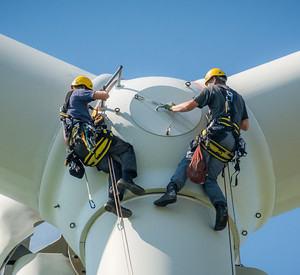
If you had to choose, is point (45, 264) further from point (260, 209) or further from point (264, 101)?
point (264, 101)

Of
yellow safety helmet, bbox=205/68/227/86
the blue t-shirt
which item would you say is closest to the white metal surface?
the blue t-shirt

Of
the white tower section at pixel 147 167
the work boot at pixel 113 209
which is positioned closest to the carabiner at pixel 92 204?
the white tower section at pixel 147 167

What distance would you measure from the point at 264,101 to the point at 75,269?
417cm

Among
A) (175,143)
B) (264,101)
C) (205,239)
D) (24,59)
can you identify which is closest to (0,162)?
(24,59)

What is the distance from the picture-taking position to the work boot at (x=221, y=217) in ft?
29.3

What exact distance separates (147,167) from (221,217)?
1.29 metres

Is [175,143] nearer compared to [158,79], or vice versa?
[175,143]

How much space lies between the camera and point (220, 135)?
9.30m

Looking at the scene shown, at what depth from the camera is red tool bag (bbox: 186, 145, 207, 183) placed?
906 centimetres

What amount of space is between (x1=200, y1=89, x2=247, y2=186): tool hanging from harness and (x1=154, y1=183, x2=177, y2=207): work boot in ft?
2.56

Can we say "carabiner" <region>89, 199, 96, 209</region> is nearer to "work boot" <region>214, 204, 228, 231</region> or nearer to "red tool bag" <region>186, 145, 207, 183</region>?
"red tool bag" <region>186, 145, 207, 183</region>

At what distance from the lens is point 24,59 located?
10.5 meters

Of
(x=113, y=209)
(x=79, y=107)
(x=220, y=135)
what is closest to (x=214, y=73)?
(x=220, y=135)

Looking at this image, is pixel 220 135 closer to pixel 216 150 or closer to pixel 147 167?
pixel 216 150
